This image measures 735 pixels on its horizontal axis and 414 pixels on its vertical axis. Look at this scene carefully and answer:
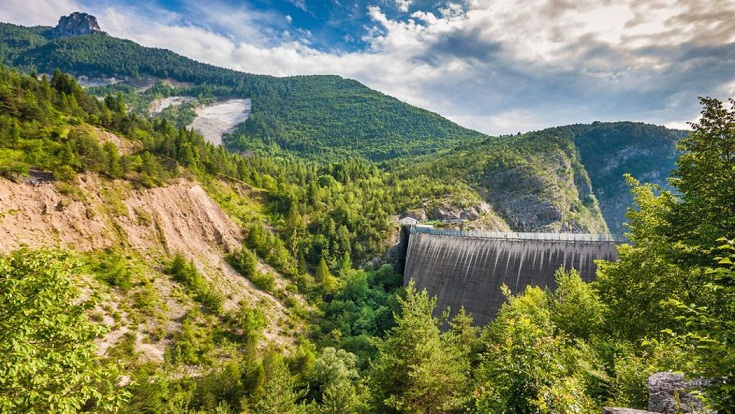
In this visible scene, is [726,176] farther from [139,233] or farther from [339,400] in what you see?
[139,233]

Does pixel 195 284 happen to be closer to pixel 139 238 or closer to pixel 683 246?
pixel 139 238

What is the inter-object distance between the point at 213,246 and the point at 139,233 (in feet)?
38.0

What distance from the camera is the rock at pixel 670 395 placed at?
756cm

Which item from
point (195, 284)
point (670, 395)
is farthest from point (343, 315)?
point (670, 395)

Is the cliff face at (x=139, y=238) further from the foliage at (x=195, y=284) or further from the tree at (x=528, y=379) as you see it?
the tree at (x=528, y=379)

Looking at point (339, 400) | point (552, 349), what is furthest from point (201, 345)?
point (552, 349)

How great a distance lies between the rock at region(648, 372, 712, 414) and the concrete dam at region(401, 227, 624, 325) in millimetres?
32215

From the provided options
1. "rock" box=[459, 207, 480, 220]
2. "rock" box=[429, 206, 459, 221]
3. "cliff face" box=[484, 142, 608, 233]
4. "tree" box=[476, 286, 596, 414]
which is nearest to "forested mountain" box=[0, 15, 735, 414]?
"tree" box=[476, 286, 596, 414]

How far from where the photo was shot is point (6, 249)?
3434 centimetres

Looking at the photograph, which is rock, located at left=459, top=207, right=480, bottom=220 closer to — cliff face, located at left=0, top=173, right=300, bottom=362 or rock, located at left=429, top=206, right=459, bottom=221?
rock, located at left=429, top=206, right=459, bottom=221

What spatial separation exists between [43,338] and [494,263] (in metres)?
44.4

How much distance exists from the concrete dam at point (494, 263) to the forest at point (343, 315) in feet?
11.0

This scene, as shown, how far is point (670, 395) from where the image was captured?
8.17 metres

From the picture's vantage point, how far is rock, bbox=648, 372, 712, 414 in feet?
24.8
